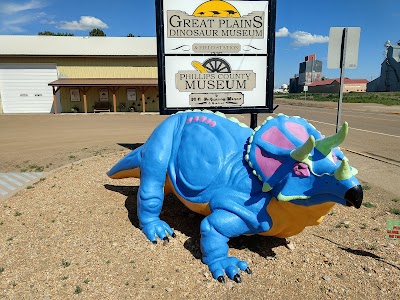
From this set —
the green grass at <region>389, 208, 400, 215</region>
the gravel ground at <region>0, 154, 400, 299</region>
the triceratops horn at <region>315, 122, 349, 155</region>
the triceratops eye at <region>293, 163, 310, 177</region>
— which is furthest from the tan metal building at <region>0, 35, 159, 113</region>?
the triceratops horn at <region>315, 122, 349, 155</region>

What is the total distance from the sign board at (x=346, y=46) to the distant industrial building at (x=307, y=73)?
316ft

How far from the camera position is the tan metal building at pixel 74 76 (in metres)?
22.9

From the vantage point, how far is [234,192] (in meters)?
3.19

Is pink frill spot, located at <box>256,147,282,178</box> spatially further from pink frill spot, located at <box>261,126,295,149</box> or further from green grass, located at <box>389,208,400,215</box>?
green grass, located at <box>389,208,400,215</box>

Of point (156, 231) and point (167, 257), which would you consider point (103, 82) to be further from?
point (167, 257)

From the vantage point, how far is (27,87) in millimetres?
23297

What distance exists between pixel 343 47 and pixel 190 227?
12.0 feet

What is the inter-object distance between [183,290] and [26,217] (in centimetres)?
278

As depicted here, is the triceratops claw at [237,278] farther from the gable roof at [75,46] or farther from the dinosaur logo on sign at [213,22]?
the gable roof at [75,46]

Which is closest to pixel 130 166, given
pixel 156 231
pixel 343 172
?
pixel 156 231

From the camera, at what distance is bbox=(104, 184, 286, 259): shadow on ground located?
374cm

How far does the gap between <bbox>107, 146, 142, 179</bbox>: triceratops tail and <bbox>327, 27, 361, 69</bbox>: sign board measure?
3.36 meters

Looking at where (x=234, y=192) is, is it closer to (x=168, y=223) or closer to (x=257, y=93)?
(x=168, y=223)

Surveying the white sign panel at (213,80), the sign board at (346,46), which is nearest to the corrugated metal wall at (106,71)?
the white sign panel at (213,80)
